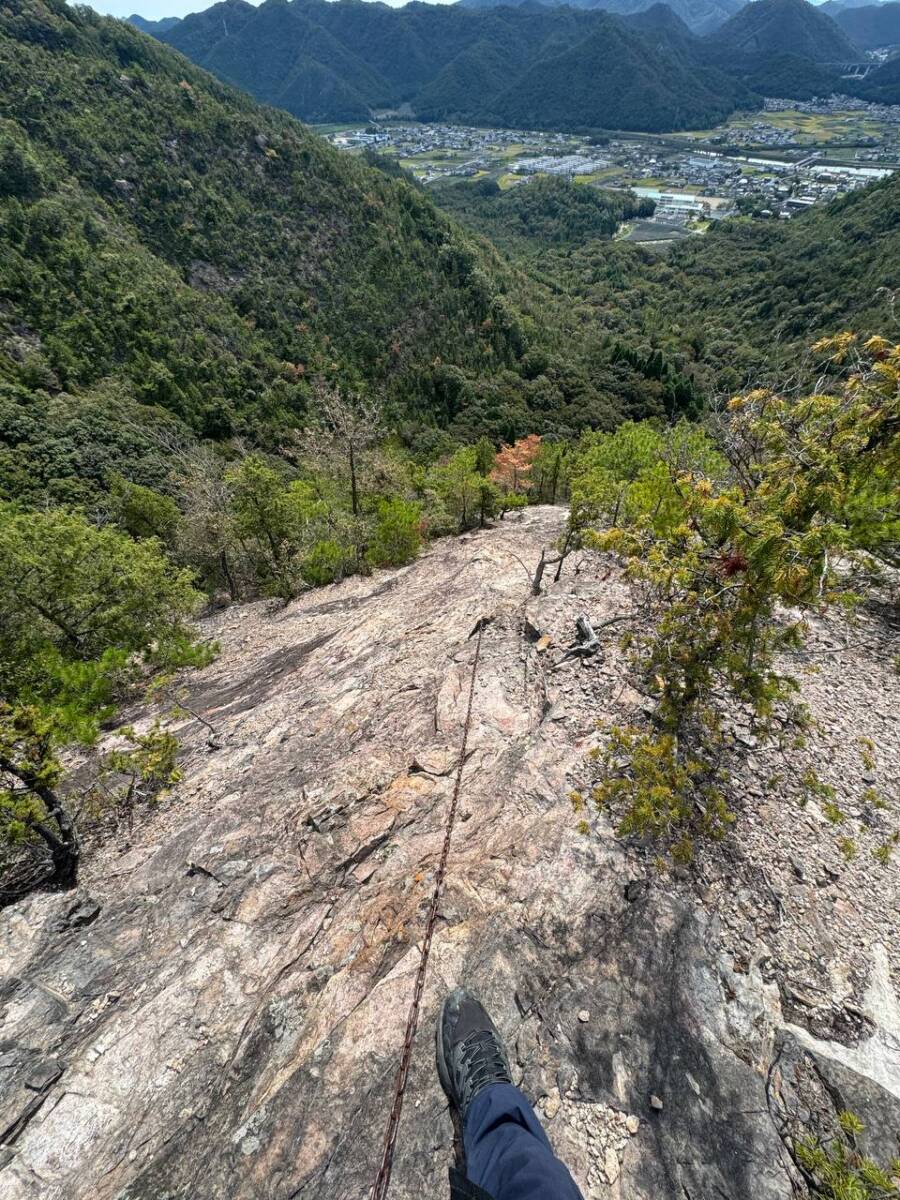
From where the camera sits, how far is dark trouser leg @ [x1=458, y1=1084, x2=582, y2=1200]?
4480 mm

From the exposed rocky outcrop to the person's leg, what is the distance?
312 millimetres

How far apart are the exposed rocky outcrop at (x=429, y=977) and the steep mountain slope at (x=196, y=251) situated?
5982cm

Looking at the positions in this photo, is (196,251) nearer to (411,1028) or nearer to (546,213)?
(411,1028)

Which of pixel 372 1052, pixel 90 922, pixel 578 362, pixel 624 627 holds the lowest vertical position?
pixel 372 1052

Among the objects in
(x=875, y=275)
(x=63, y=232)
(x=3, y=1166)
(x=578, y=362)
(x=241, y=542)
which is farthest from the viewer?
(x=578, y=362)

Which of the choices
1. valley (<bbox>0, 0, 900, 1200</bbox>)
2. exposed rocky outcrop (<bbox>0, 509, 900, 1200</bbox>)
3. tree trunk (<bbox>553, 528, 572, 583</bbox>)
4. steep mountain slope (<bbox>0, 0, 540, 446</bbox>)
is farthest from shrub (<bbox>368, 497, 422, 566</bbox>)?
steep mountain slope (<bbox>0, 0, 540, 446</bbox>)

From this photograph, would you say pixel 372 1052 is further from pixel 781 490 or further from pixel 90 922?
pixel 781 490

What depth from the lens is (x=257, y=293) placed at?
268 ft

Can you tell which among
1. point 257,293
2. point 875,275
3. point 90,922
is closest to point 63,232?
point 257,293

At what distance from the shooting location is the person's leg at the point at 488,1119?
4.50 metres

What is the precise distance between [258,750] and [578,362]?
331ft

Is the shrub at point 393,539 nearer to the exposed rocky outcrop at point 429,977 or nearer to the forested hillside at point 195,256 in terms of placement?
the exposed rocky outcrop at point 429,977

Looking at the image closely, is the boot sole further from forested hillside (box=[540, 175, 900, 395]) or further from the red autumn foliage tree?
forested hillside (box=[540, 175, 900, 395])

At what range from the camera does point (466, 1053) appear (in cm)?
554
